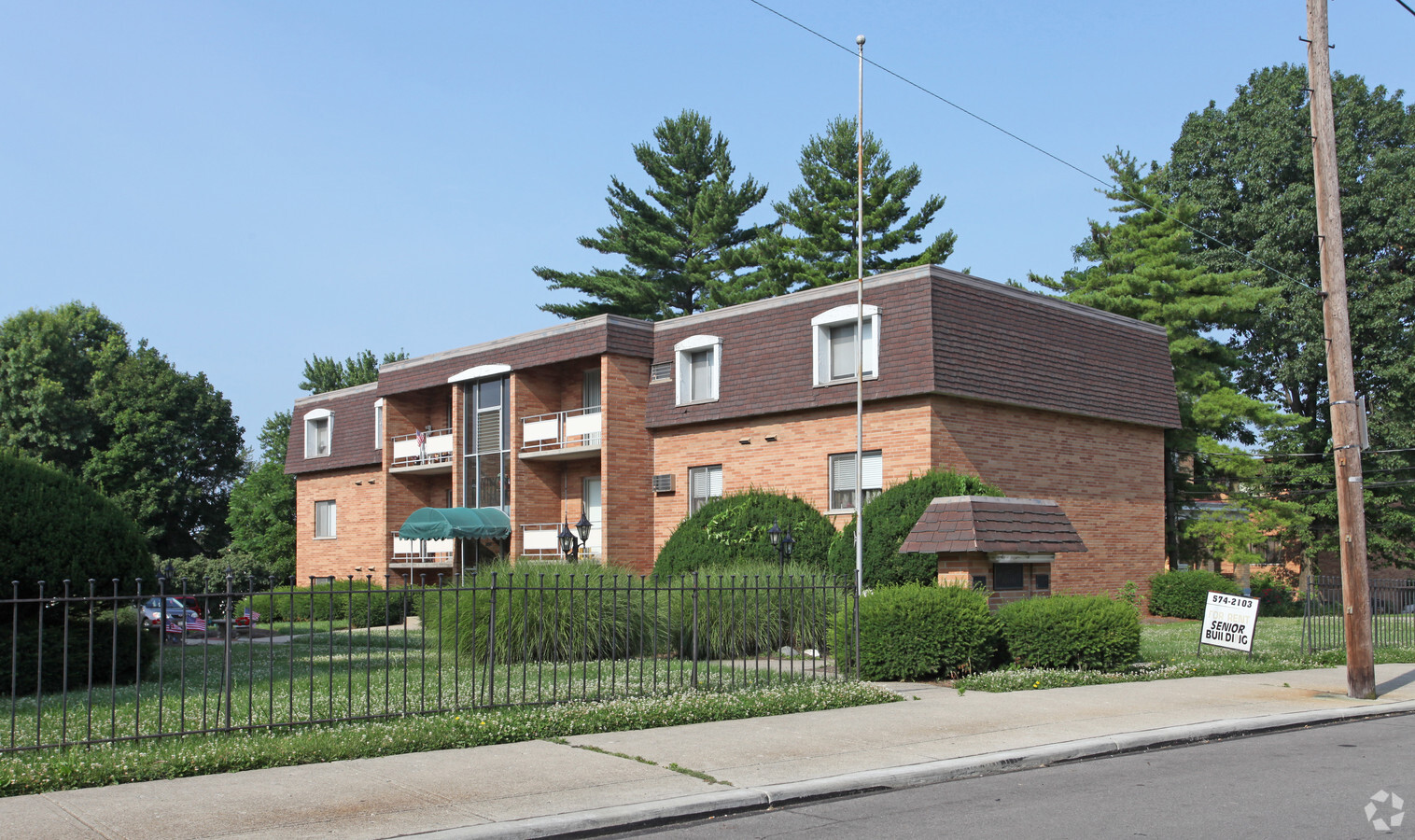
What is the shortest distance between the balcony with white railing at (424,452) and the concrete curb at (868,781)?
2724cm

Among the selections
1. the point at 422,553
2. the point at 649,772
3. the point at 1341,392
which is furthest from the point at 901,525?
the point at 422,553

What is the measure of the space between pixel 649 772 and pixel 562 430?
77.0ft

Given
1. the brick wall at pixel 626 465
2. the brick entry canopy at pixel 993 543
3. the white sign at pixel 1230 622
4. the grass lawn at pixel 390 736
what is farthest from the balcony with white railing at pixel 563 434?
the grass lawn at pixel 390 736

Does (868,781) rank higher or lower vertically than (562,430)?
lower

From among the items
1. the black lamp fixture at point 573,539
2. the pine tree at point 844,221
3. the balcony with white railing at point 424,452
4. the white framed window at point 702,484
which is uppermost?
the pine tree at point 844,221

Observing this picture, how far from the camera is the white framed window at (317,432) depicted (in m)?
44.0

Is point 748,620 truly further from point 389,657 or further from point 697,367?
point 697,367

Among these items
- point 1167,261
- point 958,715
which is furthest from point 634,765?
point 1167,261

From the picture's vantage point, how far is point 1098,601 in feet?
55.8

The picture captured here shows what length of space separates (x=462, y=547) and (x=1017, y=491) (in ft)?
51.2

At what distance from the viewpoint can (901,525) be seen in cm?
2219

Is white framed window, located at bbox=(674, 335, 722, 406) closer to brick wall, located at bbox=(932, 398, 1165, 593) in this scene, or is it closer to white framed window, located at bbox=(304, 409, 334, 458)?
brick wall, located at bbox=(932, 398, 1165, 593)

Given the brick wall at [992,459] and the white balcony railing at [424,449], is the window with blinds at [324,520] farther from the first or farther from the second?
the brick wall at [992,459]

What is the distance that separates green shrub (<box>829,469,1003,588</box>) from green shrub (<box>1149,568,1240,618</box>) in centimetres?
922
